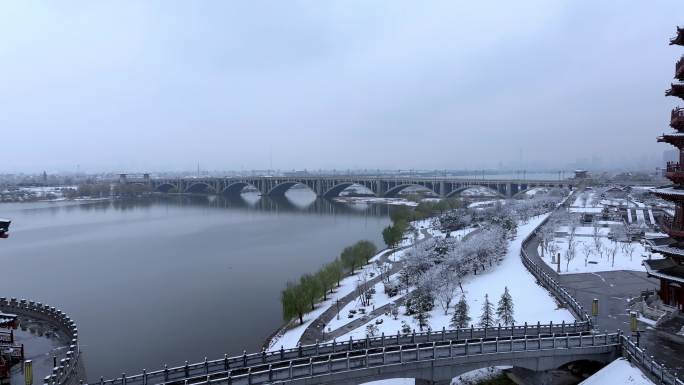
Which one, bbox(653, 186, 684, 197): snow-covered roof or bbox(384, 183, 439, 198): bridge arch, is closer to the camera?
bbox(653, 186, 684, 197): snow-covered roof

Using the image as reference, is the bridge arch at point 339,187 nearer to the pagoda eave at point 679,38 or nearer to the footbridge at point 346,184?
the footbridge at point 346,184

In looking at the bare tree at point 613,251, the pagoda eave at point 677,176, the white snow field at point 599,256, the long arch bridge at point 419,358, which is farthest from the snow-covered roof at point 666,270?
the bare tree at point 613,251

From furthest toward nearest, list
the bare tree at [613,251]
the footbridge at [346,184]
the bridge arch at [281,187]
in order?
the bridge arch at [281,187]
the footbridge at [346,184]
the bare tree at [613,251]

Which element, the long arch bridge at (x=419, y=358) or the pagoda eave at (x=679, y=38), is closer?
the long arch bridge at (x=419, y=358)

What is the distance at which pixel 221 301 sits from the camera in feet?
88.6

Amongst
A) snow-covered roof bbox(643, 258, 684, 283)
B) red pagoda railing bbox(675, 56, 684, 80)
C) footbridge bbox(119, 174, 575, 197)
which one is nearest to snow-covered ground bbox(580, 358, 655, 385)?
snow-covered roof bbox(643, 258, 684, 283)

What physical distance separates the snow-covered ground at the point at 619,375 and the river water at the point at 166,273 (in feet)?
43.0

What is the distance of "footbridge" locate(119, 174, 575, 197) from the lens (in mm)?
81688

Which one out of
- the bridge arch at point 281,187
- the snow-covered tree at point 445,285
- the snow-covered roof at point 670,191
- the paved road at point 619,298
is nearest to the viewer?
the paved road at point 619,298

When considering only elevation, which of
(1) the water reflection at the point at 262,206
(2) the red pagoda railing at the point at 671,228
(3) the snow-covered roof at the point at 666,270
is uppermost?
(2) the red pagoda railing at the point at 671,228

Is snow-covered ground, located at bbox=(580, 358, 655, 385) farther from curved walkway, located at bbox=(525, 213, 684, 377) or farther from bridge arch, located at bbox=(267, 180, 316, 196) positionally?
bridge arch, located at bbox=(267, 180, 316, 196)

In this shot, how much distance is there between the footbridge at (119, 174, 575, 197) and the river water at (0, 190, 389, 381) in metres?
22.3

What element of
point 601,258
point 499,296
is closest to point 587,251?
point 601,258

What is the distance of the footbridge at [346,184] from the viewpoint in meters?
81.7
